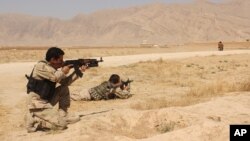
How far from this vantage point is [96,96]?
43.5ft

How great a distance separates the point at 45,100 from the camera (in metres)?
8.80

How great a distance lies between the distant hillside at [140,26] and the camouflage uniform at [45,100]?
383ft

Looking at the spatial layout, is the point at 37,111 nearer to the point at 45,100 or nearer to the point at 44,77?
the point at 45,100

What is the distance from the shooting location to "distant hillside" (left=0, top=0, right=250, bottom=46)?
13325 cm

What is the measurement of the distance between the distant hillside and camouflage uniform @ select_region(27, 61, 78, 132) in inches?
4593

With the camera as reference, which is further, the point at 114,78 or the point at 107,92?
the point at 107,92

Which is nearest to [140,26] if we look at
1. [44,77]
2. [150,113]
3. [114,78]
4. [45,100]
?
[114,78]

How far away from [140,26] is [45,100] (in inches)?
5221

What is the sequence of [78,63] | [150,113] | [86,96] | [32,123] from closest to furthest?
[32,123] < [78,63] < [150,113] < [86,96]

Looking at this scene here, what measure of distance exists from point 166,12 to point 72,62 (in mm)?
142906

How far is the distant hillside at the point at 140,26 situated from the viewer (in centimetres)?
13325

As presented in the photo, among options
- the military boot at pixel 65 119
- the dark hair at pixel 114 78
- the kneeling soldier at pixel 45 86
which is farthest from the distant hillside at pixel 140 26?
the kneeling soldier at pixel 45 86

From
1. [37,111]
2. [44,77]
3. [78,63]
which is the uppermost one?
[78,63]

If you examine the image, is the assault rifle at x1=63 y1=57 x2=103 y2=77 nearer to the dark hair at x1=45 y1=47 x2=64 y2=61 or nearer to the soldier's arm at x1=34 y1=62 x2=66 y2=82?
the dark hair at x1=45 y1=47 x2=64 y2=61
